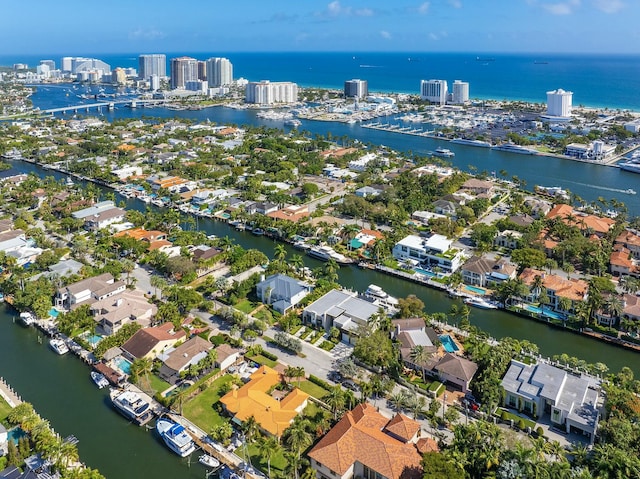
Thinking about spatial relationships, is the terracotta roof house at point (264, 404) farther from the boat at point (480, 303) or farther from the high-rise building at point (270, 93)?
the high-rise building at point (270, 93)

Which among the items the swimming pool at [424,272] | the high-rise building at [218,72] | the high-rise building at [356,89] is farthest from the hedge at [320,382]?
the high-rise building at [218,72]

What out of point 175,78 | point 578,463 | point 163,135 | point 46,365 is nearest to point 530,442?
point 578,463

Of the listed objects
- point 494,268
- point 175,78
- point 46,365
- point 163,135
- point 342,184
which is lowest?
point 46,365

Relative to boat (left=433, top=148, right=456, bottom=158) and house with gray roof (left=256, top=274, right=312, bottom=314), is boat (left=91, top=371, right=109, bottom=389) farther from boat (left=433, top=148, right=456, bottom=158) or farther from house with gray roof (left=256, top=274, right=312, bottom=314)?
boat (left=433, top=148, right=456, bottom=158)

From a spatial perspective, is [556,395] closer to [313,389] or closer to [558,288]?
[313,389]

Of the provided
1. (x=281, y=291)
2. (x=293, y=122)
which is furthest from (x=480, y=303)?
(x=293, y=122)

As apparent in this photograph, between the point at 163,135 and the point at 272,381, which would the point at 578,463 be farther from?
the point at 163,135

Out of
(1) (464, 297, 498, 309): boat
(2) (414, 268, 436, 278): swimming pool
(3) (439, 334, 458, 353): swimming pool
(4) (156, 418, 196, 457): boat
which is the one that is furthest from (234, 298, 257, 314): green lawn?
(1) (464, 297, 498, 309): boat
